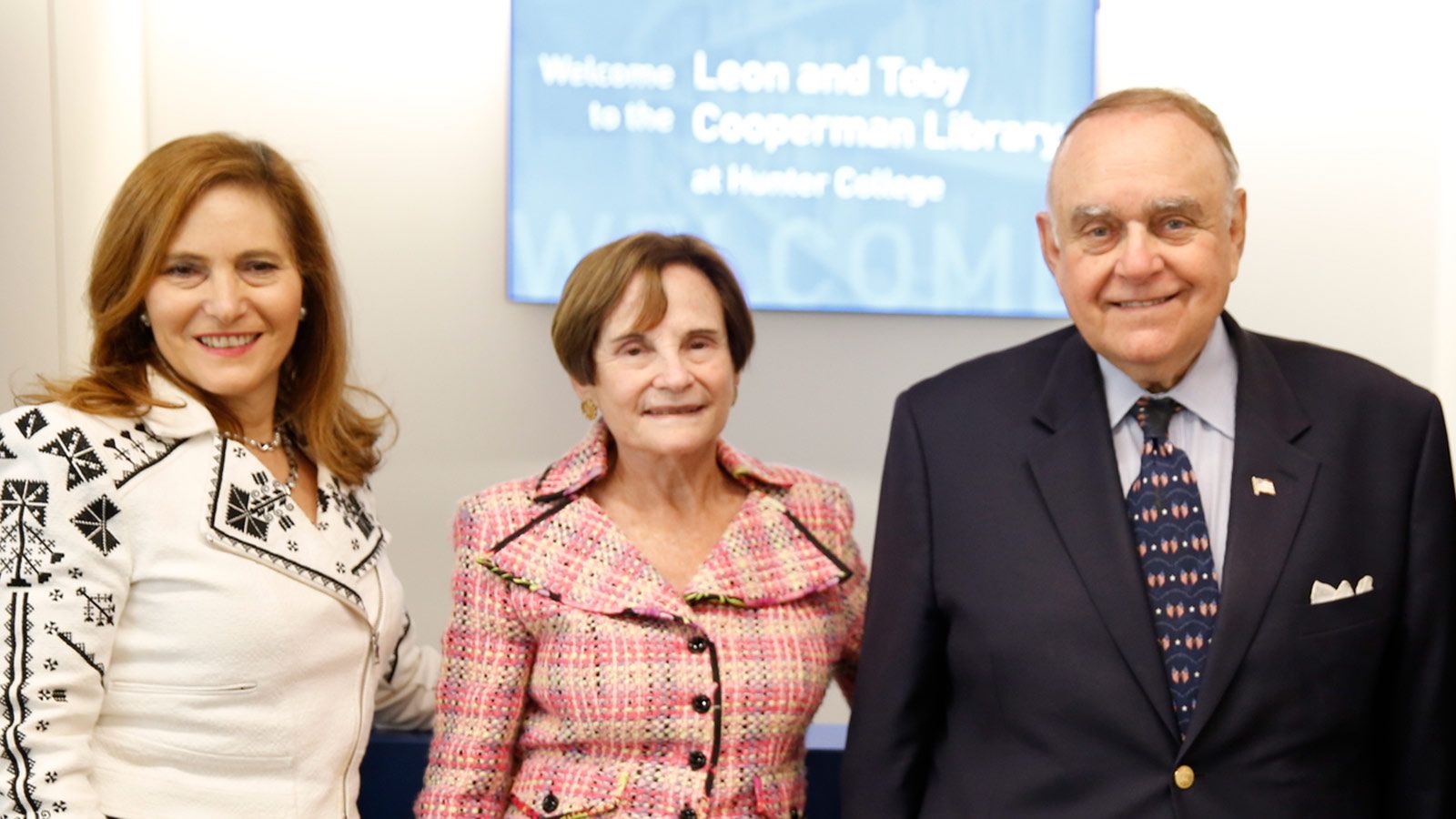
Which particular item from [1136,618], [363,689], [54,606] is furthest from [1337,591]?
[54,606]

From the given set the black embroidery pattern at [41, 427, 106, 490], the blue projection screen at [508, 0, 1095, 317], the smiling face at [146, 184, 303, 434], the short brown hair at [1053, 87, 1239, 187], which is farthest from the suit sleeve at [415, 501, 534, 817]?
the blue projection screen at [508, 0, 1095, 317]

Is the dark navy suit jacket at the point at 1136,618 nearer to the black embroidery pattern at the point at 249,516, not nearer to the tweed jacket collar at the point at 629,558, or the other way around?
the tweed jacket collar at the point at 629,558

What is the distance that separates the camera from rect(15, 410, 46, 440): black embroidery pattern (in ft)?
5.99

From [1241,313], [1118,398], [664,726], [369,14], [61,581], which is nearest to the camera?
[61,581]

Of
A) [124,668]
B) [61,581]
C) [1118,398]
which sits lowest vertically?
[124,668]

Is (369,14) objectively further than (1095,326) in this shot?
Yes

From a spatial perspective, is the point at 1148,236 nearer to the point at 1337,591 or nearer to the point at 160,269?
the point at 1337,591

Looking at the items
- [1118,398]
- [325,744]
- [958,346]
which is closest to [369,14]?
[958,346]

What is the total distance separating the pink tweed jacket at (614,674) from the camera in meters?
2.10

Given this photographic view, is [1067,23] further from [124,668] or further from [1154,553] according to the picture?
[124,668]

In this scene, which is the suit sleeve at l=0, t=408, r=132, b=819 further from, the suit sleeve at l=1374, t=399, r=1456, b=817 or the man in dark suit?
the suit sleeve at l=1374, t=399, r=1456, b=817

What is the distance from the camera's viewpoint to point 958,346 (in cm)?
426

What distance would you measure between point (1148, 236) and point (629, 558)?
0.89m

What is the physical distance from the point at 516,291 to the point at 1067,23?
1769 mm
